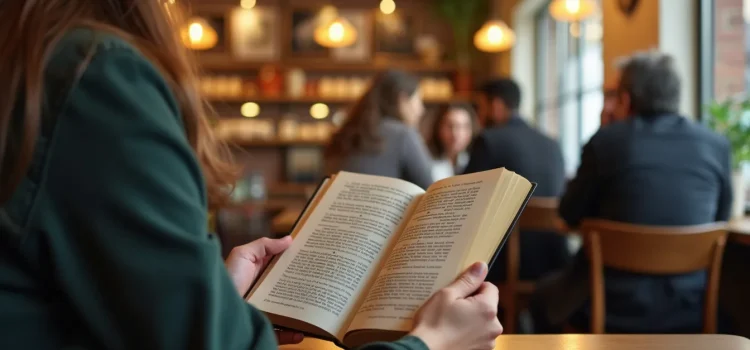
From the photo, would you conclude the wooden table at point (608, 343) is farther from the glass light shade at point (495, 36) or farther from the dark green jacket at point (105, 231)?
the glass light shade at point (495, 36)

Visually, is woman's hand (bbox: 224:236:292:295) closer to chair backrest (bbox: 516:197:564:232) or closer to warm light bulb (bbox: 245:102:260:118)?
chair backrest (bbox: 516:197:564:232)

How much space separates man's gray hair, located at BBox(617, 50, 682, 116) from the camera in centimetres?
261

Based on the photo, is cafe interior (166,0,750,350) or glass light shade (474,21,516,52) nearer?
cafe interior (166,0,750,350)

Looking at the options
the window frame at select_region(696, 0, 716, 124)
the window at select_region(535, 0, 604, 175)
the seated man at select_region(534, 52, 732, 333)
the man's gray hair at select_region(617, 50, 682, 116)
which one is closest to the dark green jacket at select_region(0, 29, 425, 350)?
the seated man at select_region(534, 52, 732, 333)

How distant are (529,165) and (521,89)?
1.54 metres

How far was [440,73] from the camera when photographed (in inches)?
326

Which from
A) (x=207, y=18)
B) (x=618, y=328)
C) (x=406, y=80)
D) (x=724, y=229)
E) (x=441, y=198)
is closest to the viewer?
(x=441, y=198)

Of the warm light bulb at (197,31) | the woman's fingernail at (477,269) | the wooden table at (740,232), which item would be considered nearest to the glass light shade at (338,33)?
the warm light bulb at (197,31)

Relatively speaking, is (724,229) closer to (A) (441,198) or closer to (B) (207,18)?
(A) (441,198)

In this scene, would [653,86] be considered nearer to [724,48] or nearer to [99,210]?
[724,48]

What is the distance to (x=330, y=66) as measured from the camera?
803cm

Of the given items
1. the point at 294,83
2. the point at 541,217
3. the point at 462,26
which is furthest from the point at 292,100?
the point at 541,217

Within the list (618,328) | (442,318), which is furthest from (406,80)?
(442,318)

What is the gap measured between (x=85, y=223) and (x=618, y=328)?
82.0 inches
